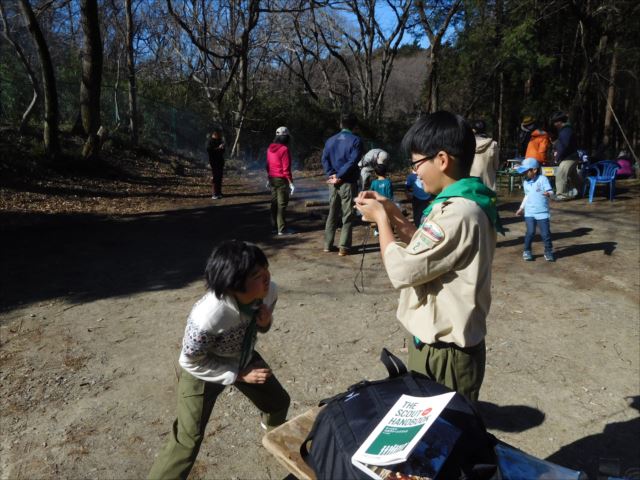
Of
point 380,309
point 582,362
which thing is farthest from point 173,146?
point 582,362

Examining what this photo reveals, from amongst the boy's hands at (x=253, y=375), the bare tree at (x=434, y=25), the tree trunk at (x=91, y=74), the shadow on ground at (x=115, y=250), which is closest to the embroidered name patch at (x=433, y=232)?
the boy's hands at (x=253, y=375)

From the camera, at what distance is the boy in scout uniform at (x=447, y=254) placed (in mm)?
1815

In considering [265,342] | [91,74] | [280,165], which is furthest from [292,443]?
[91,74]

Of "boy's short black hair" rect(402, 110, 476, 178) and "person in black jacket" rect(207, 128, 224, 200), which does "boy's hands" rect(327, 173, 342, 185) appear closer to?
"boy's short black hair" rect(402, 110, 476, 178)

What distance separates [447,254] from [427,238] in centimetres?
9

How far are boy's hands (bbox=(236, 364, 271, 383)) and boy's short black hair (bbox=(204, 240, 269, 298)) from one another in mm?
424

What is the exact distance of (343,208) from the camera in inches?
274

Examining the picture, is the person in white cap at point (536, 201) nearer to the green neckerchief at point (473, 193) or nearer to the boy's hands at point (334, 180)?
the boy's hands at point (334, 180)

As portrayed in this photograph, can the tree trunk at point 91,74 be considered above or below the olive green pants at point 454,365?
above

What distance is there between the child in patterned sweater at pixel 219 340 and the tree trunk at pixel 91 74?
42.3 feet

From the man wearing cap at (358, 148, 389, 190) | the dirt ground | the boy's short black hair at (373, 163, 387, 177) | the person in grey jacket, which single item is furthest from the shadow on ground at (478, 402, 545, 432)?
the man wearing cap at (358, 148, 389, 190)

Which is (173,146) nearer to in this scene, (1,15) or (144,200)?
(1,15)

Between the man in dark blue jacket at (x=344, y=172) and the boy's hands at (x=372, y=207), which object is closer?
the boy's hands at (x=372, y=207)

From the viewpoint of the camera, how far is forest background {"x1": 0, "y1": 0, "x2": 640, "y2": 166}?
14.3 meters
